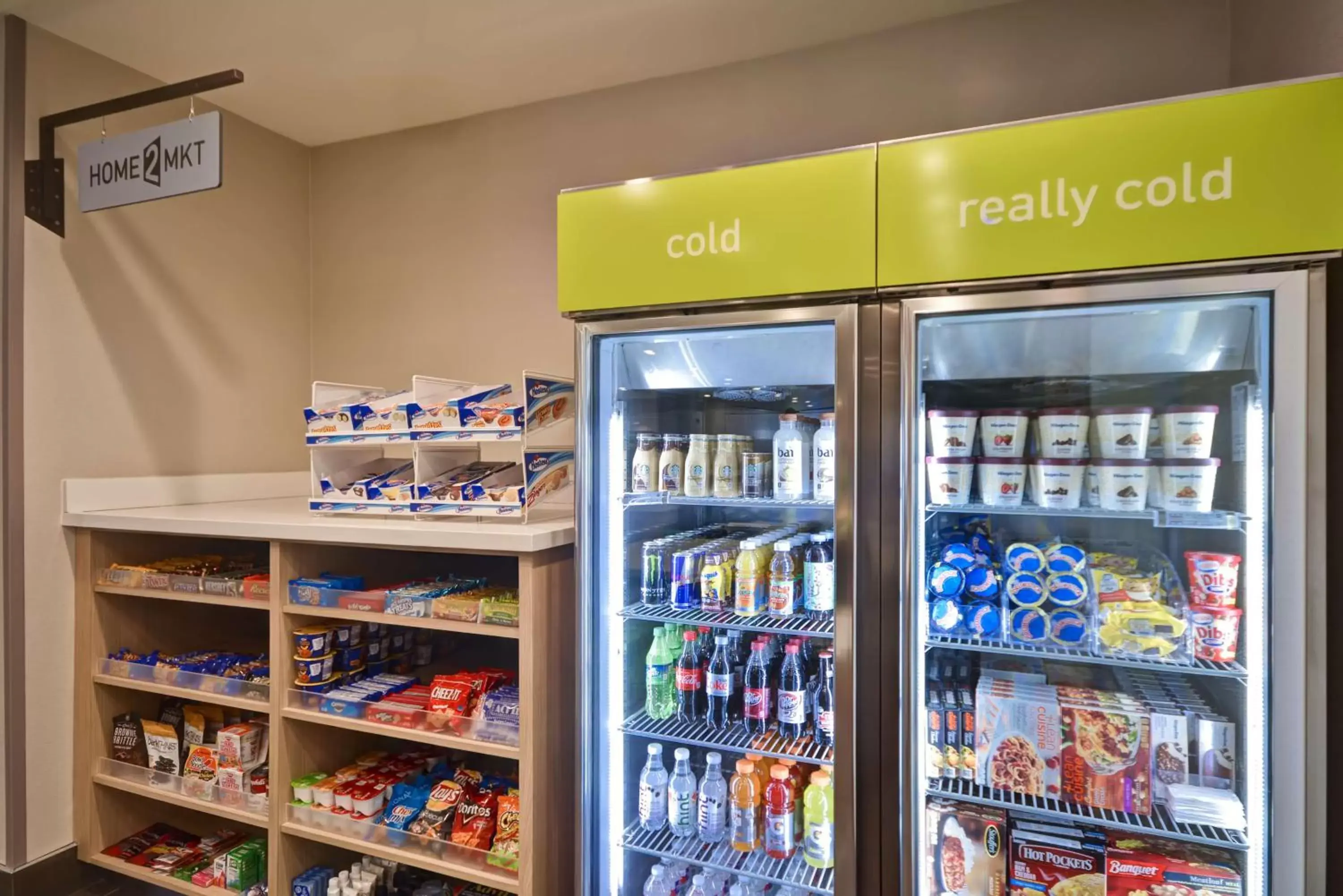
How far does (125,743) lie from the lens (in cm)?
283

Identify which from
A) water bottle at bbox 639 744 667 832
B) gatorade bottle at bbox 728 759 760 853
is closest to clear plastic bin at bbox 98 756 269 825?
water bottle at bbox 639 744 667 832

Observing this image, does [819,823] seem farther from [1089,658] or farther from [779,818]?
[1089,658]

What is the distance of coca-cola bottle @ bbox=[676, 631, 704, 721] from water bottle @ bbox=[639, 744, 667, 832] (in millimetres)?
131

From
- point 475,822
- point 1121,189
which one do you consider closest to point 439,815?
point 475,822

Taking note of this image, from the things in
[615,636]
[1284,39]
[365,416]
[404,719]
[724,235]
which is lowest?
[404,719]

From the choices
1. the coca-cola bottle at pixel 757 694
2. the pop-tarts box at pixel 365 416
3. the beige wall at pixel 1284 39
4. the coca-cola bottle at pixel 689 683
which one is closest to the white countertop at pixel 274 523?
the pop-tarts box at pixel 365 416

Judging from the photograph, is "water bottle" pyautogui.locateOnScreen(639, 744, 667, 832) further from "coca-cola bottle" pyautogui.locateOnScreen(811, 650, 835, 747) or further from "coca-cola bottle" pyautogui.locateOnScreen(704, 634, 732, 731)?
"coca-cola bottle" pyautogui.locateOnScreen(811, 650, 835, 747)

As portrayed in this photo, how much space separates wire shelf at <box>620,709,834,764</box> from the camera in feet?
6.36

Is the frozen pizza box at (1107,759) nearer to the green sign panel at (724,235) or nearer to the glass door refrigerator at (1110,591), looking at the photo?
the glass door refrigerator at (1110,591)

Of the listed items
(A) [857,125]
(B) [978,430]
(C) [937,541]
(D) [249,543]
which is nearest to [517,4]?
(A) [857,125]

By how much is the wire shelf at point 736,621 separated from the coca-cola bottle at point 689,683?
0.36 ft

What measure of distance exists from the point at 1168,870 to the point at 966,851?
42 cm

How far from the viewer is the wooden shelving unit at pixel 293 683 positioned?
2166mm

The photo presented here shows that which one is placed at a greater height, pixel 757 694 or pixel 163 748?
pixel 757 694
